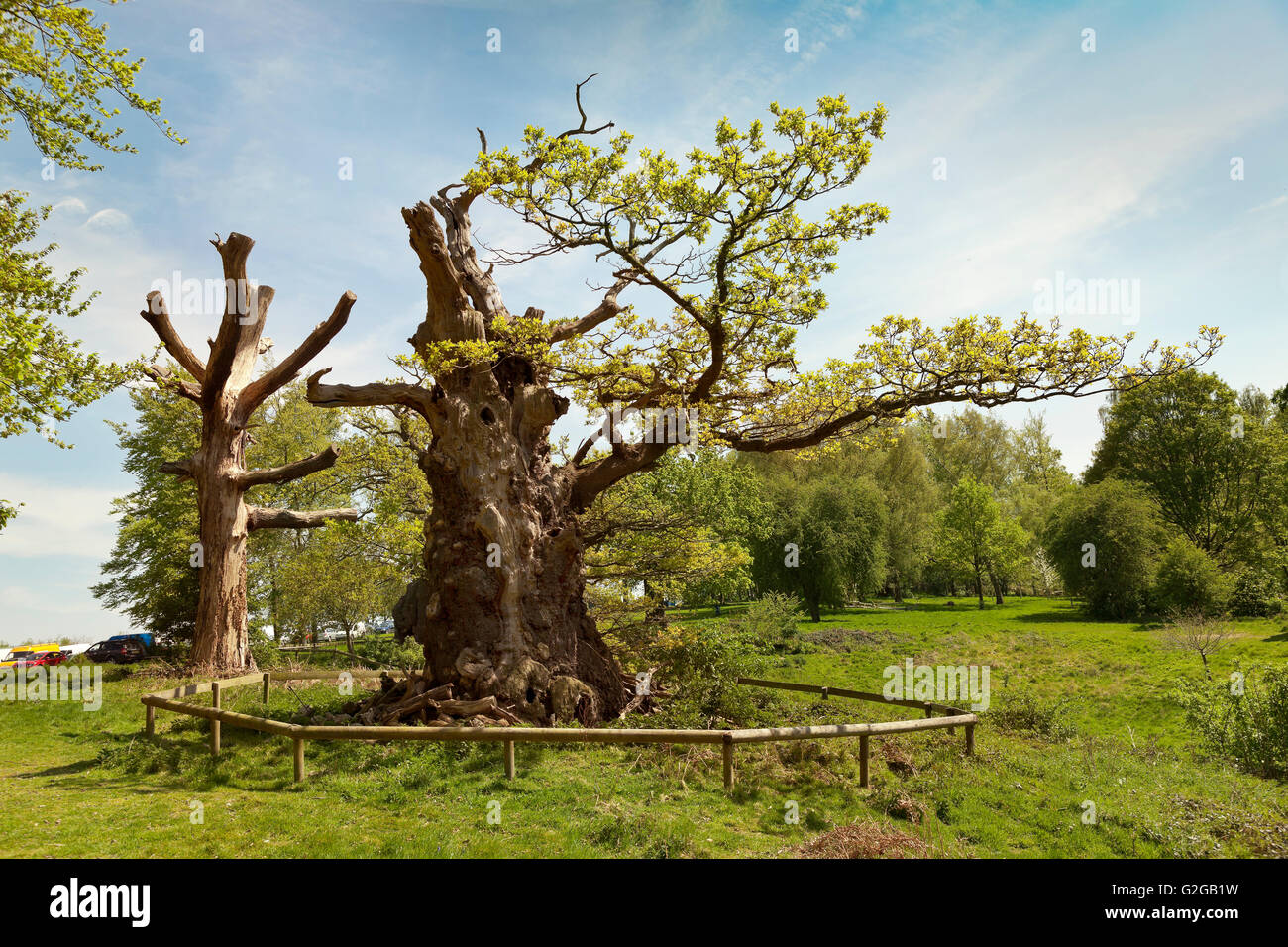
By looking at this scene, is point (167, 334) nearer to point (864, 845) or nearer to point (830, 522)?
point (864, 845)

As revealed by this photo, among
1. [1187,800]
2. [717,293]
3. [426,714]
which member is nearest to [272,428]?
[426,714]

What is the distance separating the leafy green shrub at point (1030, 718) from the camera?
14987mm

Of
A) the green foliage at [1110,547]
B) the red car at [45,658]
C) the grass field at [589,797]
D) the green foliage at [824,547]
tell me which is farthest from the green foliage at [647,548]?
the green foliage at [1110,547]

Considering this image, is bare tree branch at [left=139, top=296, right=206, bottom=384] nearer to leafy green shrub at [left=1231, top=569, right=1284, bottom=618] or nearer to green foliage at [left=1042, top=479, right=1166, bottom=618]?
green foliage at [left=1042, top=479, right=1166, bottom=618]

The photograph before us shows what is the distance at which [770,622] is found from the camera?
989 inches

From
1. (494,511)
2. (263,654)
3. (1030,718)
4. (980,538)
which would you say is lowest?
(1030,718)

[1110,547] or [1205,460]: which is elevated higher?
[1205,460]

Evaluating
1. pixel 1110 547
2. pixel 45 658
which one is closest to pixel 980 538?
pixel 1110 547

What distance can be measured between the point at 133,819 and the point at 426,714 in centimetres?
438

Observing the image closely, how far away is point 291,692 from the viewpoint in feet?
53.5

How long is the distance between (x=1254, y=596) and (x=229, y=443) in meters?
40.9

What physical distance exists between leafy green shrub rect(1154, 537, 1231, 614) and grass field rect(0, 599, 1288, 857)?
2374 centimetres

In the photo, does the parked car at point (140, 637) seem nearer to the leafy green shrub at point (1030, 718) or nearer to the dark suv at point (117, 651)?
the dark suv at point (117, 651)
